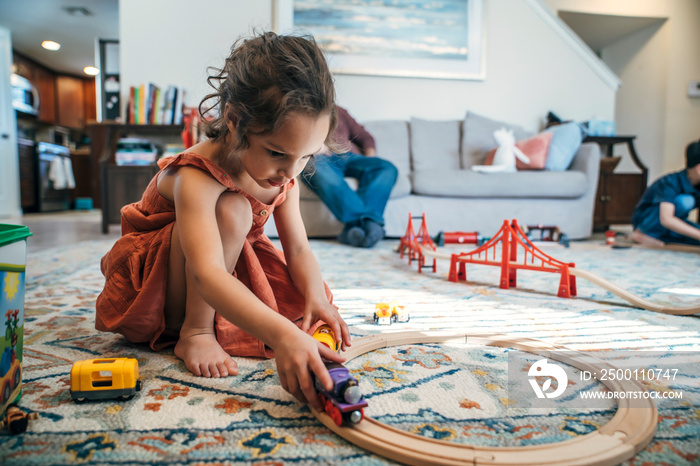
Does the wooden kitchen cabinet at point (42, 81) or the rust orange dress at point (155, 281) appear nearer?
the rust orange dress at point (155, 281)

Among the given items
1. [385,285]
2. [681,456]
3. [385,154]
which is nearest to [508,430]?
[681,456]

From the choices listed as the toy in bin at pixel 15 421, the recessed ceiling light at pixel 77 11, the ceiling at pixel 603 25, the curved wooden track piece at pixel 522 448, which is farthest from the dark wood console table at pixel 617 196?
the recessed ceiling light at pixel 77 11

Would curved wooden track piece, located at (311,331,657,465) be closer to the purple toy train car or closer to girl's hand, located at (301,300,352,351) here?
the purple toy train car

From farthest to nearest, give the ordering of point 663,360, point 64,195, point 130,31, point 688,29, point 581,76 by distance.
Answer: point 64,195
point 688,29
point 581,76
point 130,31
point 663,360

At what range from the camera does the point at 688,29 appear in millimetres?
4422

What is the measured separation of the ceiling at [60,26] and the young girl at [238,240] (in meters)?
4.68

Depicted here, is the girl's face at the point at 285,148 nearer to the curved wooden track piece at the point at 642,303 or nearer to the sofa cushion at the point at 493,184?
the curved wooden track piece at the point at 642,303

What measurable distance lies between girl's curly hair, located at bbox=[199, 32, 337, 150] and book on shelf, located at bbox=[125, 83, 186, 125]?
2.56 m

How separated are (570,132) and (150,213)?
9.13ft

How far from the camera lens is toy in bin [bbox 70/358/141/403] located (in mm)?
585

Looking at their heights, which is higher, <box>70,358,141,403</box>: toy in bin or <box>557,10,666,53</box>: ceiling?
<box>557,10,666,53</box>: ceiling

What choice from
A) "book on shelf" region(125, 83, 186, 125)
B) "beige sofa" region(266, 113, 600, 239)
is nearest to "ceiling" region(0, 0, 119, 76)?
"book on shelf" region(125, 83, 186, 125)

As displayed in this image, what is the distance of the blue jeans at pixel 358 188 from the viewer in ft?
7.79

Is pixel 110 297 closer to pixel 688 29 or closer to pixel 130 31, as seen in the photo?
pixel 130 31
